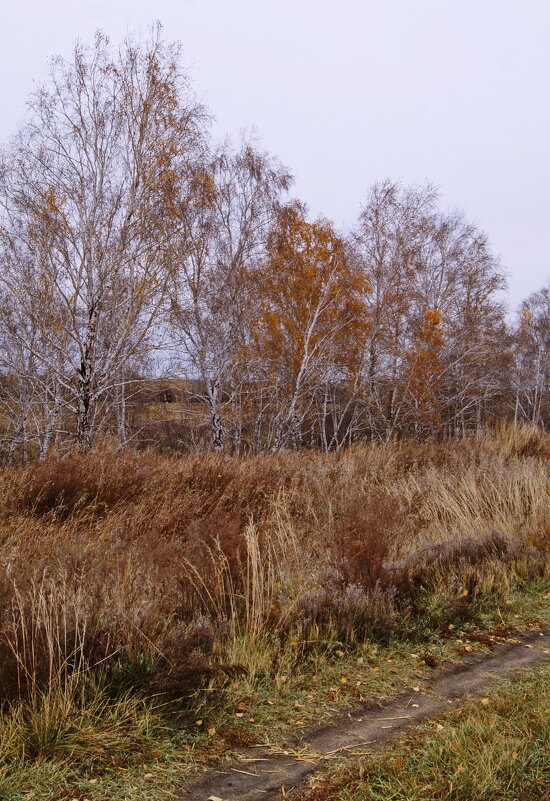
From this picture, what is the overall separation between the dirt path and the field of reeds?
464mm

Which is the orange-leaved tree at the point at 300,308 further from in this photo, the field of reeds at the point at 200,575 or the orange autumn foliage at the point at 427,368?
the field of reeds at the point at 200,575

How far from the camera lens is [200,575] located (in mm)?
4473

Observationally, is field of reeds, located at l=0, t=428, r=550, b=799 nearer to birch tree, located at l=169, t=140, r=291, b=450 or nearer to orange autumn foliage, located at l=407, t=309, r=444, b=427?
birch tree, located at l=169, t=140, r=291, b=450

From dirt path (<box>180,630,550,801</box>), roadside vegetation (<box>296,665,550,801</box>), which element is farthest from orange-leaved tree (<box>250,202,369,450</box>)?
roadside vegetation (<box>296,665,550,801</box>)

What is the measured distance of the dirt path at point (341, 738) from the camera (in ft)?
8.65

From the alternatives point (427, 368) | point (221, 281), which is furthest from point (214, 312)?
point (427, 368)

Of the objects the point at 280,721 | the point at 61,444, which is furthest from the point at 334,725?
the point at 61,444

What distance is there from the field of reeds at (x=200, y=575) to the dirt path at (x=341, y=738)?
1.52 feet

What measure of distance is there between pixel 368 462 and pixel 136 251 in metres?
6.28

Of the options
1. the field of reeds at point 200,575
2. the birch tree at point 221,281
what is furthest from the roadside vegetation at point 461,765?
the birch tree at point 221,281

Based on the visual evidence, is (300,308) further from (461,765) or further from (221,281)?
(461,765)

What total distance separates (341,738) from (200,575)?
1.74 m

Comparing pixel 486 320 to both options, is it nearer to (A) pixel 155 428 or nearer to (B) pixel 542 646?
(A) pixel 155 428

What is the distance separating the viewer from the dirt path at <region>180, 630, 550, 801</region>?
8.65ft
